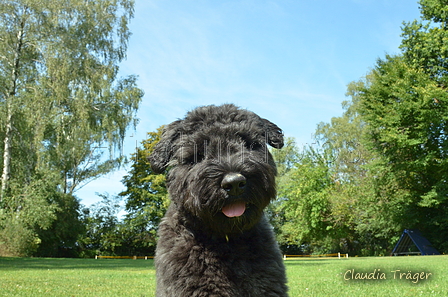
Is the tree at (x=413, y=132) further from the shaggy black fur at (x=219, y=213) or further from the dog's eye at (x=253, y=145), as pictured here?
the shaggy black fur at (x=219, y=213)

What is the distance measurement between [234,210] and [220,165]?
389 mm

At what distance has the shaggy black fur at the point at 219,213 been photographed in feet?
10.7

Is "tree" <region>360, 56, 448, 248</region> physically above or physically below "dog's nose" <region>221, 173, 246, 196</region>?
above

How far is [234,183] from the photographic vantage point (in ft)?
10.4

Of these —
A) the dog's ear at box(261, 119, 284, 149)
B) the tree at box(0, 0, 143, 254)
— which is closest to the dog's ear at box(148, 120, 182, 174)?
the dog's ear at box(261, 119, 284, 149)

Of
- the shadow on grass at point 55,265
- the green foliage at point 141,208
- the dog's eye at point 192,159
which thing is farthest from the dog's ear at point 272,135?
the green foliage at point 141,208

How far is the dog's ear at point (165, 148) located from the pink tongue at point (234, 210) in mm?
920

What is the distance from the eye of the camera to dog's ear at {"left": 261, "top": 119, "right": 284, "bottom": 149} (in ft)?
13.1

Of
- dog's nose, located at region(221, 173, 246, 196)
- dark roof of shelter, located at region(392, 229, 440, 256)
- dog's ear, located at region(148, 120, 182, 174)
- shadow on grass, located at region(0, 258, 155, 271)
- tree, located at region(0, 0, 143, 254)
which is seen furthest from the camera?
dark roof of shelter, located at region(392, 229, 440, 256)

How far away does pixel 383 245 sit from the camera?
42938 mm

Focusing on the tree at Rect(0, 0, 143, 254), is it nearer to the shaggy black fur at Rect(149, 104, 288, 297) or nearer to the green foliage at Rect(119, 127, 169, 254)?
the green foliage at Rect(119, 127, 169, 254)

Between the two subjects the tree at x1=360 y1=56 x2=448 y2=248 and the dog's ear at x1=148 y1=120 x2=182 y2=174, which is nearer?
the dog's ear at x1=148 y1=120 x2=182 y2=174

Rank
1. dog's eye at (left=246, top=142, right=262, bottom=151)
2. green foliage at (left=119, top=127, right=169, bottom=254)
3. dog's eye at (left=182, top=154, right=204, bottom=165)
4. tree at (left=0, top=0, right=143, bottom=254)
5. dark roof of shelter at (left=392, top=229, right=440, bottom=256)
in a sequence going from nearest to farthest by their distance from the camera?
dog's eye at (left=182, top=154, right=204, bottom=165), dog's eye at (left=246, top=142, right=262, bottom=151), tree at (left=0, top=0, right=143, bottom=254), dark roof of shelter at (left=392, top=229, right=440, bottom=256), green foliage at (left=119, top=127, right=169, bottom=254)

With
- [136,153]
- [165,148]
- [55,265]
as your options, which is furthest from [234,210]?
[136,153]
